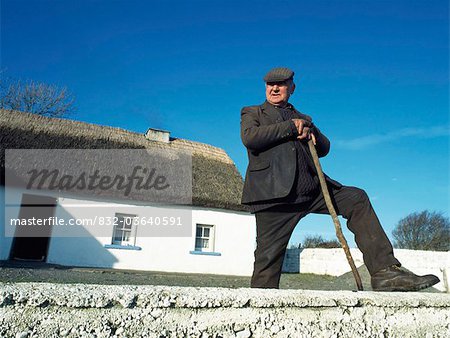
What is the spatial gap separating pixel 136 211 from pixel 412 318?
41.5 ft

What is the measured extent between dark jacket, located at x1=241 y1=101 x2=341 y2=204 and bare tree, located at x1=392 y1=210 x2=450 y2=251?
26761mm

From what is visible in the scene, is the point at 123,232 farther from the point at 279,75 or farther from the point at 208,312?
the point at 208,312

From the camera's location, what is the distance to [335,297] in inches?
59.9

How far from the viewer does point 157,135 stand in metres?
17.8

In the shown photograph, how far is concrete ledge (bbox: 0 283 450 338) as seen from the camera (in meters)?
1.05

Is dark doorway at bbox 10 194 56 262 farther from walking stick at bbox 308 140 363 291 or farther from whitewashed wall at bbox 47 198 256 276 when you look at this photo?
walking stick at bbox 308 140 363 291

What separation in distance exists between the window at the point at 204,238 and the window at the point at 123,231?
8.66ft

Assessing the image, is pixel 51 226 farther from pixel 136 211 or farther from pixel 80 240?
pixel 136 211

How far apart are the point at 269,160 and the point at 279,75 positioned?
2.45 ft

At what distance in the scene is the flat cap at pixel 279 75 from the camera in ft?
8.89

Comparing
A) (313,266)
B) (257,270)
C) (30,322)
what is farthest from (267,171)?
(313,266)

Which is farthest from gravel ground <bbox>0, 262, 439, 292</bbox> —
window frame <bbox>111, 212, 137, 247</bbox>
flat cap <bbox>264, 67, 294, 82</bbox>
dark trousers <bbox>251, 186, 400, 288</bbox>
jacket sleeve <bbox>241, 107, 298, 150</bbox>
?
flat cap <bbox>264, 67, 294, 82</bbox>

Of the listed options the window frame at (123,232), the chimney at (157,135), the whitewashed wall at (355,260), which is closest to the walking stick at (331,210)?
the whitewashed wall at (355,260)

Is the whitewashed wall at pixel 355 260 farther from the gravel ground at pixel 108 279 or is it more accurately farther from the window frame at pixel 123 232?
the window frame at pixel 123 232
